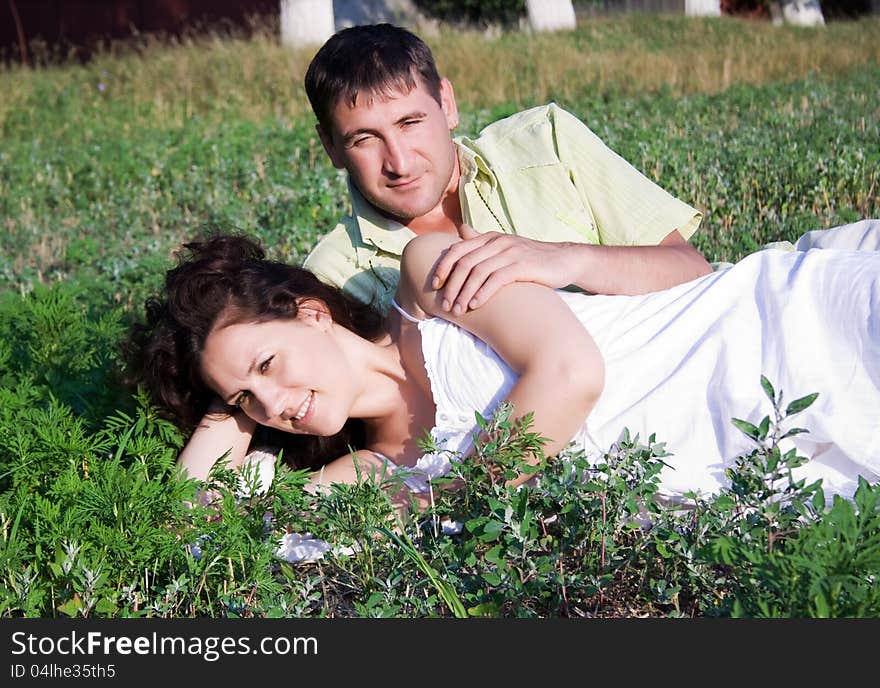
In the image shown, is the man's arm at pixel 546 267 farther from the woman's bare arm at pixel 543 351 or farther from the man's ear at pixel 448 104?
the man's ear at pixel 448 104

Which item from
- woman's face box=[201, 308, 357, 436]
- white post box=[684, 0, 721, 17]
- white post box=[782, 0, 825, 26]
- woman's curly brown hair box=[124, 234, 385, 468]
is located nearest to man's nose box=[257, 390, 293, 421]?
woman's face box=[201, 308, 357, 436]

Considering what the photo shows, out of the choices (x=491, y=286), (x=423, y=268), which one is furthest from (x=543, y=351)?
(x=423, y=268)

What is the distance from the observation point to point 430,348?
3633 mm

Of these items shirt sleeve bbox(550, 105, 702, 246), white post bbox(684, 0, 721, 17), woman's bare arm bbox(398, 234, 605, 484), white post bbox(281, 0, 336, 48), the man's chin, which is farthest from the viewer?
white post bbox(684, 0, 721, 17)

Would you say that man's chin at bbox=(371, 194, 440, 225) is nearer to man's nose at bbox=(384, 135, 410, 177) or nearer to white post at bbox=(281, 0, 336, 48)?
man's nose at bbox=(384, 135, 410, 177)

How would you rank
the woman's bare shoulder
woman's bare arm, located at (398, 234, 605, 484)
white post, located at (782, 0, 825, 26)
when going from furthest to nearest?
white post, located at (782, 0, 825, 26)
the woman's bare shoulder
woman's bare arm, located at (398, 234, 605, 484)

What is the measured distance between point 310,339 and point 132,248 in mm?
4075

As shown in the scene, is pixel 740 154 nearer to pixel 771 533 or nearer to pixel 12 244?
pixel 12 244

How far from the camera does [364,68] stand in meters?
4.11

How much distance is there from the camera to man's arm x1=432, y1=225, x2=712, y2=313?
3.46 metres

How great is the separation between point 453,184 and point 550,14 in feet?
58.7

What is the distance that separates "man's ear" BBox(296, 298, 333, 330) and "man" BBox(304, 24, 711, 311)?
0.55m

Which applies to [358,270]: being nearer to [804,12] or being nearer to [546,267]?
[546,267]

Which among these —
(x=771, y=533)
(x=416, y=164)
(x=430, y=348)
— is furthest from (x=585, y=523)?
(x=416, y=164)
